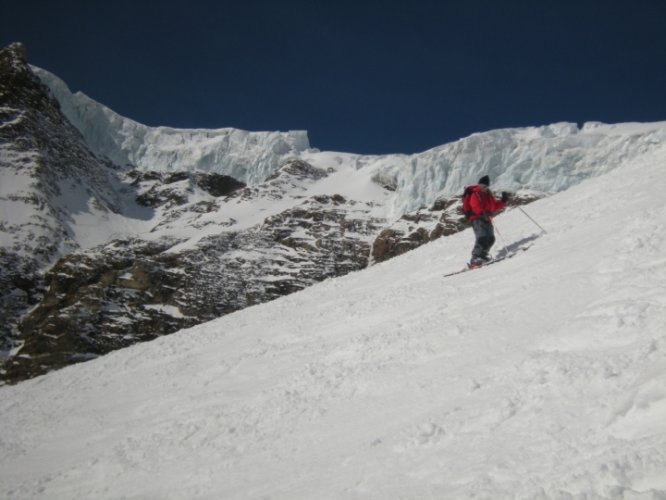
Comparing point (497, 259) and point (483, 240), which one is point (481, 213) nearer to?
point (483, 240)

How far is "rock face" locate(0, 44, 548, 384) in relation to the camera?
283 feet

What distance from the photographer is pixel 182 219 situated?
149 meters

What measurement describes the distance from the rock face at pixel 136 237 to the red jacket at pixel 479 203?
264ft

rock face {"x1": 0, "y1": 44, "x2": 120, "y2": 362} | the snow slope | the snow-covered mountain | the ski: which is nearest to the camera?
the snow slope

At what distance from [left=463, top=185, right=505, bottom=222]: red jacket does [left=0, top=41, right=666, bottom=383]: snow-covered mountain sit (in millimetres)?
41187

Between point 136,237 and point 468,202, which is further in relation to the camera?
point 136,237

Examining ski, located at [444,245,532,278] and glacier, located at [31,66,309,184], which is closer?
ski, located at [444,245,532,278]

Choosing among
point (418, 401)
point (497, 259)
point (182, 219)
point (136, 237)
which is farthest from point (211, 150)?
point (418, 401)

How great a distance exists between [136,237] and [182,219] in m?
25.5

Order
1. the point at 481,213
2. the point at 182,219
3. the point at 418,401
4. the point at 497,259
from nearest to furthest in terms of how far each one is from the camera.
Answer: the point at 418,401
the point at 497,259
the point at 481,213
the point at 182,219

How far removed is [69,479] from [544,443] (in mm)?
5684

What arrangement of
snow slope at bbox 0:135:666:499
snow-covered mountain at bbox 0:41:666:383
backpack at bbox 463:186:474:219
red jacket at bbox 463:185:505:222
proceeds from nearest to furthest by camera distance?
snow slope at bbox 0:135:666:499 → red jacket at bbox 463:185:505:222 → backpack at bbox 463:186:474:219 → snow-covered mountain at bbox 0:41:666:383

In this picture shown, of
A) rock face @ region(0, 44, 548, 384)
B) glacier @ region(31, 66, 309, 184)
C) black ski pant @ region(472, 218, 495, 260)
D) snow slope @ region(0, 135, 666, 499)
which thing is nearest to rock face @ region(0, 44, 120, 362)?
rock face @ region(0, 44, 548, 384)

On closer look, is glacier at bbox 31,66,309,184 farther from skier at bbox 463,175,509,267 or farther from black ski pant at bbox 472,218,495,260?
black ski pant at bbox 472,218,495,260
